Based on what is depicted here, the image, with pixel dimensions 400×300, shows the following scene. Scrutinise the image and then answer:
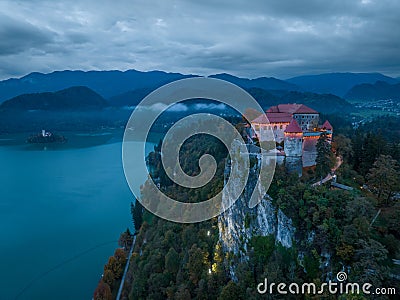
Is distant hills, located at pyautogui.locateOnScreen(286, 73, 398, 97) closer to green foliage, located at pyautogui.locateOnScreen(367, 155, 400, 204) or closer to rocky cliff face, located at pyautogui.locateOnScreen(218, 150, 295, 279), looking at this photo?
green foliage, located at pyautogui.locateOnScreen(367, 155, 400, 204)

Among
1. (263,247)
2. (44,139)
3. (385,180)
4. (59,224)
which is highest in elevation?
(385,180)

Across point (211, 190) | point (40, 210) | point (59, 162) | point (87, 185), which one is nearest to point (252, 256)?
point (211, 190)

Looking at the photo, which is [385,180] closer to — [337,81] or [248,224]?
[248,224]

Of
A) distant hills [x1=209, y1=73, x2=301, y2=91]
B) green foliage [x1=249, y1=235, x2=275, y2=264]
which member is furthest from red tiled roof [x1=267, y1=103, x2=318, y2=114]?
distant hills [x1=209, y1=73, x2=301, y2=91]

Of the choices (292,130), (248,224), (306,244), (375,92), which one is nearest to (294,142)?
(292,130)

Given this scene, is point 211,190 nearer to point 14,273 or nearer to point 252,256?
point 252,256
